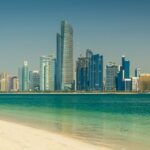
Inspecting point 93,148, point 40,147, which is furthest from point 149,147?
point 40,147

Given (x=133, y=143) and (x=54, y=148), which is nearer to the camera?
(x=54, y=148)

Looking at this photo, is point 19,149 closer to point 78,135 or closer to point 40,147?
point 40,147

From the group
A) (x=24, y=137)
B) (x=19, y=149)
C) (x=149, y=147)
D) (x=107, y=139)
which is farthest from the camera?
(x=107, y=139)

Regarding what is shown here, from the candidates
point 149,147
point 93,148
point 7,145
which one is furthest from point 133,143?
point 7,145

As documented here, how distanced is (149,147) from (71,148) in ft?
14.8

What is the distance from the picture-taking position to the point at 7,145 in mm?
19203

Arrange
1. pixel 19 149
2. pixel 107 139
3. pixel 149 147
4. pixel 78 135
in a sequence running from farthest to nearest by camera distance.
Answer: pixel 78 135 → pixel 107 139 → pixel 149 147 → pixel 19 149

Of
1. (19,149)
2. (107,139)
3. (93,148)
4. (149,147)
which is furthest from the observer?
(107,139)

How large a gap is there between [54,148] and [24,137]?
15.1 ft

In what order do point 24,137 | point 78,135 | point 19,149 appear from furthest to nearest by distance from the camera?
point 78,135 < point 24,137 < point 19,149

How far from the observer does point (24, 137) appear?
22.9 meters

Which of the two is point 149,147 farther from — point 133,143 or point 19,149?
point 19,149

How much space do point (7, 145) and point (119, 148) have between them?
537cm

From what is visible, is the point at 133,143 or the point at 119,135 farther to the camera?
the point at 119,135
